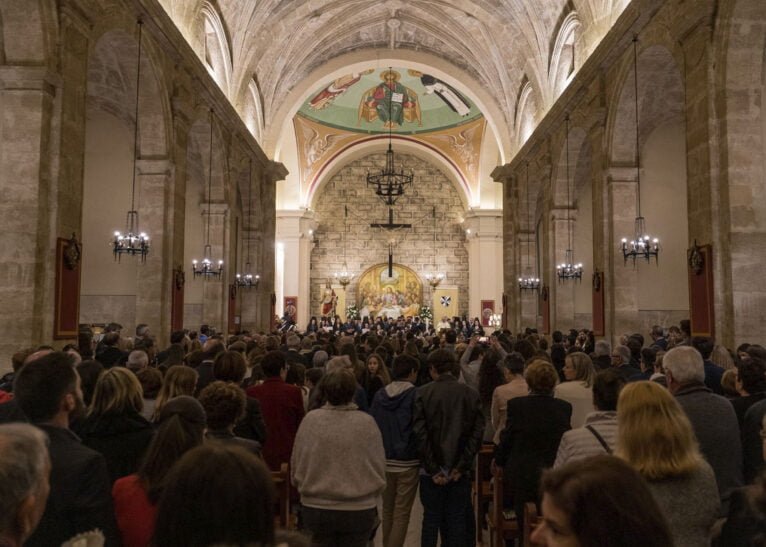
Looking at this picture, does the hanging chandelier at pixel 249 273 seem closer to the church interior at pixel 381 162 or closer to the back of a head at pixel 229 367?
the church interior at pixel 381 162

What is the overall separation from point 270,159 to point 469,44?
7.65m

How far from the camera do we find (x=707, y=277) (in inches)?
379

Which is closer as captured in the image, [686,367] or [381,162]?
[686,367]

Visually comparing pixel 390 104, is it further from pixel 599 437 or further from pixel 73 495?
pixel 73 495

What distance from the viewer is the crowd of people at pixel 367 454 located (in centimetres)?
149

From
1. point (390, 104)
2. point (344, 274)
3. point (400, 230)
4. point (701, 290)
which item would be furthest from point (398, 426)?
point (400, 230)

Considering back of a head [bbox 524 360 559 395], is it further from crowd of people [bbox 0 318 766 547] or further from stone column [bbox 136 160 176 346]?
stone column [bbox 136 160 176 346]

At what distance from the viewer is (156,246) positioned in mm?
13500

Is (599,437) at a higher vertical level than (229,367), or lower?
lower

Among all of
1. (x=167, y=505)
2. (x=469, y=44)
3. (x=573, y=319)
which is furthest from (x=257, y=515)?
(x=469, y=44)

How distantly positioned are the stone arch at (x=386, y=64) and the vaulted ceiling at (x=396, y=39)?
0.05m

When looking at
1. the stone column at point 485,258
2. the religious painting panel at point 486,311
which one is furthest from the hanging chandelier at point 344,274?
the religious painting panel at point 486,311

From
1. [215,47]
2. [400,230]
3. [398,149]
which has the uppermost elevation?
[398,149]

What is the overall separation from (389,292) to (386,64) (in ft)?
40.9
